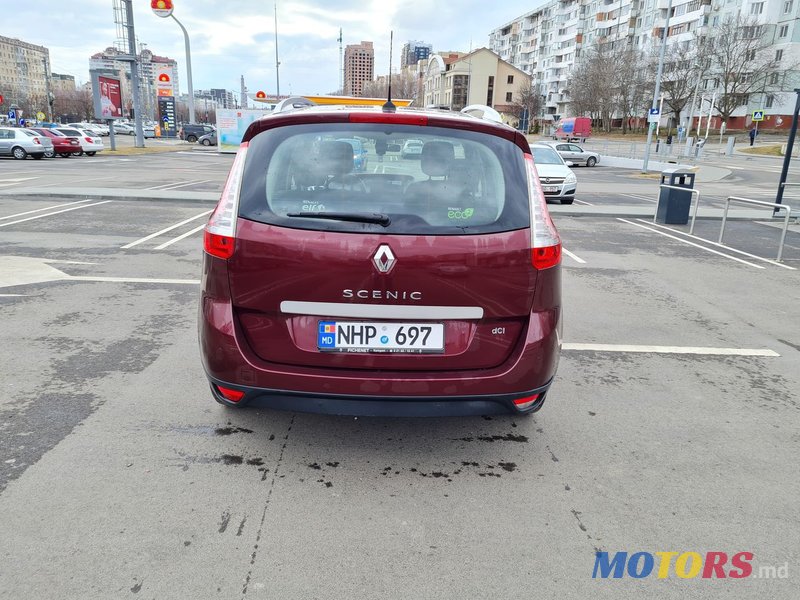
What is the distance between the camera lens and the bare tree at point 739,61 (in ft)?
212

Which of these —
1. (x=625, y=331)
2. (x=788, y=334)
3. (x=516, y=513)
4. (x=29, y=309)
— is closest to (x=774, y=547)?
(x=516, y=513)

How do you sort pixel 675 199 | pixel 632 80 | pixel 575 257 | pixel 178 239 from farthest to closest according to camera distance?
pixel 632 80 → pixel 675 199 → pixel 178 239 → pixel 575 257

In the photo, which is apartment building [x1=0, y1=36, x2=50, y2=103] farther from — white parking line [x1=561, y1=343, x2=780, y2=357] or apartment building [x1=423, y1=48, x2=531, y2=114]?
white parking line [x1=561, y1=343, x2=780, y2=357]

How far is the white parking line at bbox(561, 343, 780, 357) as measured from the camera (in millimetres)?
5098

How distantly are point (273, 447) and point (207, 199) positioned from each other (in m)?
12.3

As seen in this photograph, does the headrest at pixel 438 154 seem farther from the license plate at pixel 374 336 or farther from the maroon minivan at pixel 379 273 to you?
the license plate at pixel 374 336

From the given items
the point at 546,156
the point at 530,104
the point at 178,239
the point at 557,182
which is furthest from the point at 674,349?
the point at 530,104

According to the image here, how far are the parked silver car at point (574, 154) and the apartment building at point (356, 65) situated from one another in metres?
106

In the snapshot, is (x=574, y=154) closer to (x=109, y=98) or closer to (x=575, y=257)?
(x=109, y=98)

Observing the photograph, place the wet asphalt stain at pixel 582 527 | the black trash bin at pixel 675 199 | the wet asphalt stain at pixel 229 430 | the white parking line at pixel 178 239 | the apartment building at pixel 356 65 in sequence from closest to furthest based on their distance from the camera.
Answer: the wet asphalt stain at pixel 582 527 → the wet asphalt stain at pixel 229 430 → the white parking line at pixel 178 239 → the black trash bin at pixel 675 199 → the apartment building at pixel 356 65

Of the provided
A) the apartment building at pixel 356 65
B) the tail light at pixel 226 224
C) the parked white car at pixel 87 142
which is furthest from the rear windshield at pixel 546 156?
the apartment building at pixel 356 65

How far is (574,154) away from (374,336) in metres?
36.4

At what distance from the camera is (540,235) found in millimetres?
2936

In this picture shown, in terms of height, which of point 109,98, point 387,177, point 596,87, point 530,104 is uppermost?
point 596,87
